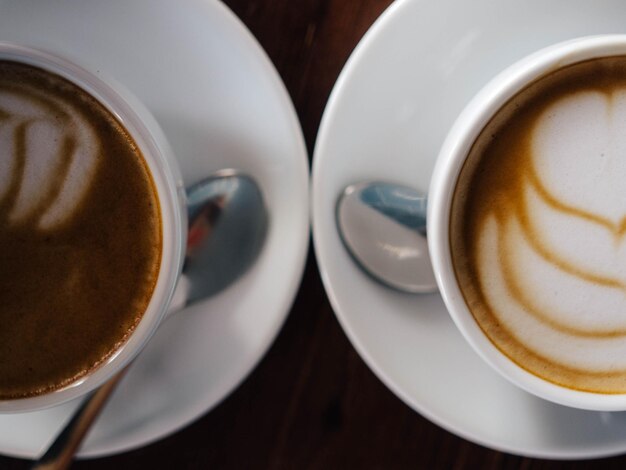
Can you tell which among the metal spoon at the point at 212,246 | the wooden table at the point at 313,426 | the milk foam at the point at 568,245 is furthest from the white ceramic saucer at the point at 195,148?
the milk foam at the point at 568,245

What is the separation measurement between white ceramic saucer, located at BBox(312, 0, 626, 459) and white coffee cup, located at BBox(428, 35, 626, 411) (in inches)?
3.3

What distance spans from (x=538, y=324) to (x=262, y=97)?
454 mm

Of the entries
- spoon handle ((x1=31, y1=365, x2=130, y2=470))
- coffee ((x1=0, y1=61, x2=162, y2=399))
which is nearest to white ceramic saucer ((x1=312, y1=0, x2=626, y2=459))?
coffee ((x1=0, y1=61, x2=162, y2=399))

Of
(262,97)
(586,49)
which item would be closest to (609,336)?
(586,49)

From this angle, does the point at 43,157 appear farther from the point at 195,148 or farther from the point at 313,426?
the point at 313,426

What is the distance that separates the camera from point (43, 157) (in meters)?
0.87

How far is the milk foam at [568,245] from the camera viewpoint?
2.79 ft

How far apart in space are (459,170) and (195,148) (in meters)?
0.35

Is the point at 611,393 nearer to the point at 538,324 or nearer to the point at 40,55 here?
the point at 538,324

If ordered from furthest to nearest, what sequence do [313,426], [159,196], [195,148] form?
[313,426], [195,148], [159,196]

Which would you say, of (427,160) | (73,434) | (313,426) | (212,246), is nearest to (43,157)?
(212,246)

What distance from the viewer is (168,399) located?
1.00 metres

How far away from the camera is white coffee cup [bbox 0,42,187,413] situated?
0.81m

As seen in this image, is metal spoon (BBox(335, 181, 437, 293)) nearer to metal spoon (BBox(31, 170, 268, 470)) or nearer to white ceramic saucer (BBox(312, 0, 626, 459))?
white ceramic saucer (BBox(312, 0, 626, 459))
